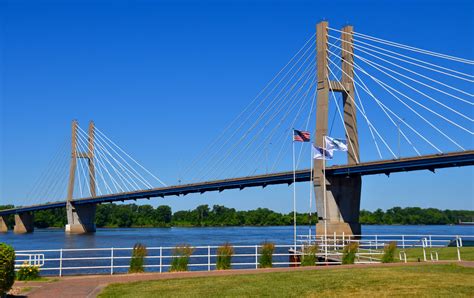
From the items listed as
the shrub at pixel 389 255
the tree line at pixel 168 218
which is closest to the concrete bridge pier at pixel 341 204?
the shrub at pixel 389 255

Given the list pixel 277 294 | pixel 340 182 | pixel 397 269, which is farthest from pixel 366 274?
pixel 340 182

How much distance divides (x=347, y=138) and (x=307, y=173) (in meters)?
6.59

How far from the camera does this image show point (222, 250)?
25.0 meters

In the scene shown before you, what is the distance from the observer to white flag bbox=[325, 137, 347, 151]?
4041 cm

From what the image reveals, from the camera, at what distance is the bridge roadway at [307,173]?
5128 centimetres

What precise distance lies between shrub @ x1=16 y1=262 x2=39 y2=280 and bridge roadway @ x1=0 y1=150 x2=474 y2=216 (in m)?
37.5

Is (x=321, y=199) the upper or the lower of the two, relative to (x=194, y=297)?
upper

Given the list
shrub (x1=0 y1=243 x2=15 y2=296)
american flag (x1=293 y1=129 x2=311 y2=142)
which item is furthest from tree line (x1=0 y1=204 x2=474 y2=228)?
shrub (x1=0 y1=243 x2=15 y2=296)

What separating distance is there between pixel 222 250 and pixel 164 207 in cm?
16997

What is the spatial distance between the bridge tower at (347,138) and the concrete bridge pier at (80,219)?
62101mm

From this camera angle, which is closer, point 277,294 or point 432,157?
point 277,294

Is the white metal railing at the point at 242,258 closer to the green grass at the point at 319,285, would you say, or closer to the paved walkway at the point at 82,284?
the paved walkway at the point at 82,284

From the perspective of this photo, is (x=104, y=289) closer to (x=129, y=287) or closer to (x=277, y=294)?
(x=129, y=287)

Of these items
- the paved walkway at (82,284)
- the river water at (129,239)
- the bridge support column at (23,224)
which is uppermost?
the bridge support column at (23,224)
